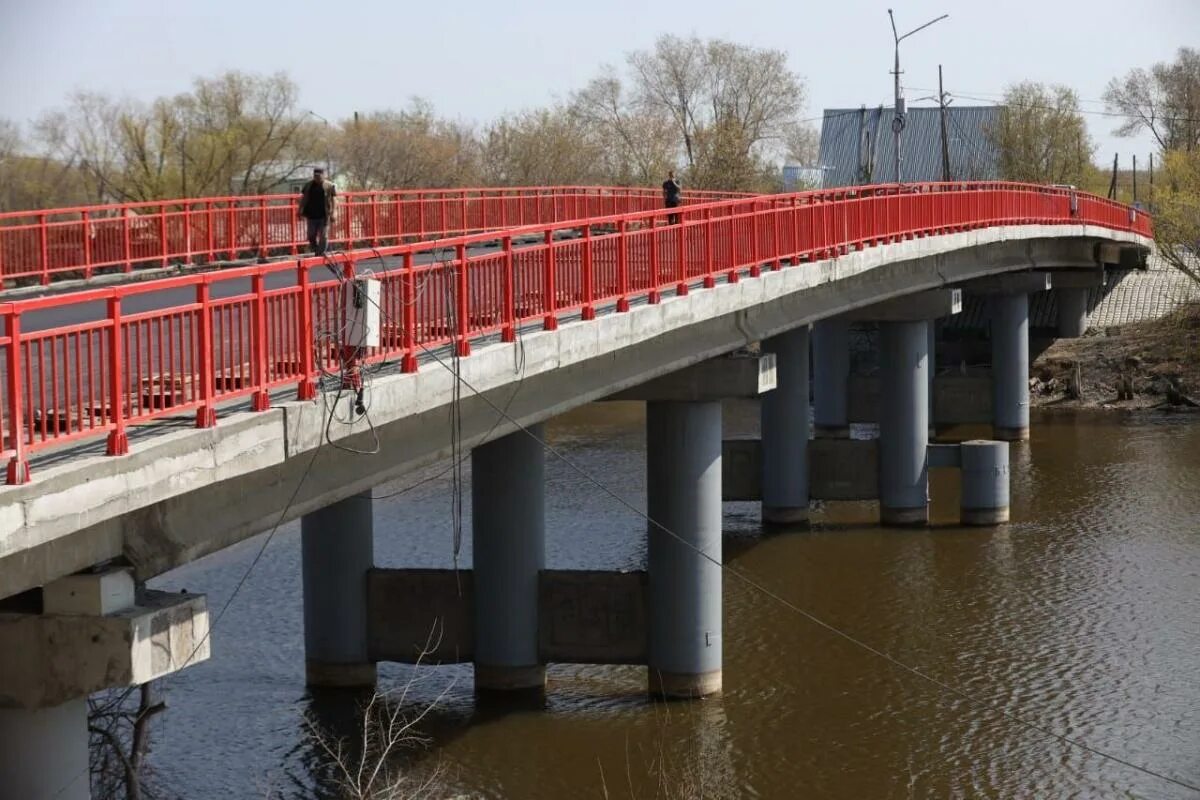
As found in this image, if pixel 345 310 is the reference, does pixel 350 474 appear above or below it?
below

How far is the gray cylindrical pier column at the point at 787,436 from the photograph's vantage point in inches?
1178

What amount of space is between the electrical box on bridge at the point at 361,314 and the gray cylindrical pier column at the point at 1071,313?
41.2m

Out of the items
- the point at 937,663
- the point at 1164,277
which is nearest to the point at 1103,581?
the point at 937,663

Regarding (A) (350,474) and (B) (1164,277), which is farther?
(B) (1164,277)

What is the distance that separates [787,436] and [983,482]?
11.4ft

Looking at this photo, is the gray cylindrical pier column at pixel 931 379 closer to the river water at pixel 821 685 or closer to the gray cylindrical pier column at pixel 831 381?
the gray cylindrical pier column at pixel 831 381

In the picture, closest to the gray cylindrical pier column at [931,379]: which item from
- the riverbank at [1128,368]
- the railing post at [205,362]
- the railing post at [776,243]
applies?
the riverbank at [1128,368]

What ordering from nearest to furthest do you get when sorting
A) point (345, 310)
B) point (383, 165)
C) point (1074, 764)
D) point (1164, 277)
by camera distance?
point (345, 310) → point (1074, 764) → point (1164, 277) → point (383, 165)

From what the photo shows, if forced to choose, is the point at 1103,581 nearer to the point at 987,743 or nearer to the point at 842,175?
the point at 987,743

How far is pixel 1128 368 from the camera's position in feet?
162

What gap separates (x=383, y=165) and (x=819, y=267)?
56.9 metres

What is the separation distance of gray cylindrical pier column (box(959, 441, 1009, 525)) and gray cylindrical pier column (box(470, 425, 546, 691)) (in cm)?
1264

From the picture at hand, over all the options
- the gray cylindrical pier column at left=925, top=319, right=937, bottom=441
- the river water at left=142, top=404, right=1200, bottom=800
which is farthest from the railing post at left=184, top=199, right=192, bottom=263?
the gray cylindrical pier column at left=925, top=319, right=937, bottom=441

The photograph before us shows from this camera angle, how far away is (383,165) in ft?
256
